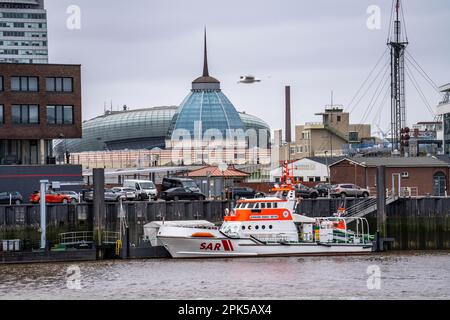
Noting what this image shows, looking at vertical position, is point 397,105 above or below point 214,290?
above

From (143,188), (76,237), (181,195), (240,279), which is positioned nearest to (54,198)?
(76,237)

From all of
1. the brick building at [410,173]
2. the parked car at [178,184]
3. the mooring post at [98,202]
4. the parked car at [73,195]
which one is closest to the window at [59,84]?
the parked car at [178,184]

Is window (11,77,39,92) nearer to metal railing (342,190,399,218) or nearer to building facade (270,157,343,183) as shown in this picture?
metal railing (342,190,399,218)

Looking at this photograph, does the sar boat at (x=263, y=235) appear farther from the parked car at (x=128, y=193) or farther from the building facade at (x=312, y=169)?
the building facade at (x=312, y=169)

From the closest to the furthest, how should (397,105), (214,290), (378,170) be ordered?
(214,290) < (378,170) < (397,105)

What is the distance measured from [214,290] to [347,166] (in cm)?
5912

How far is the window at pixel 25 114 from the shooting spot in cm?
10906

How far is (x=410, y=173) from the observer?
11194cm

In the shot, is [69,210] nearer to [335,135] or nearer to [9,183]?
[9,183]

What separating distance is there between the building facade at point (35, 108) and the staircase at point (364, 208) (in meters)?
32.1

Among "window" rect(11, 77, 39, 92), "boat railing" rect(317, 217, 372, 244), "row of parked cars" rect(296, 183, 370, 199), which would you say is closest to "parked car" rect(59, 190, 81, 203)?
"window" rect(11, 77, 39, 92)

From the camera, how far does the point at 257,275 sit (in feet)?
226

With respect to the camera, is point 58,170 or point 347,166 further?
point 347,166

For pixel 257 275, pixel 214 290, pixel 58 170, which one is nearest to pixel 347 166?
pixel 58 170
